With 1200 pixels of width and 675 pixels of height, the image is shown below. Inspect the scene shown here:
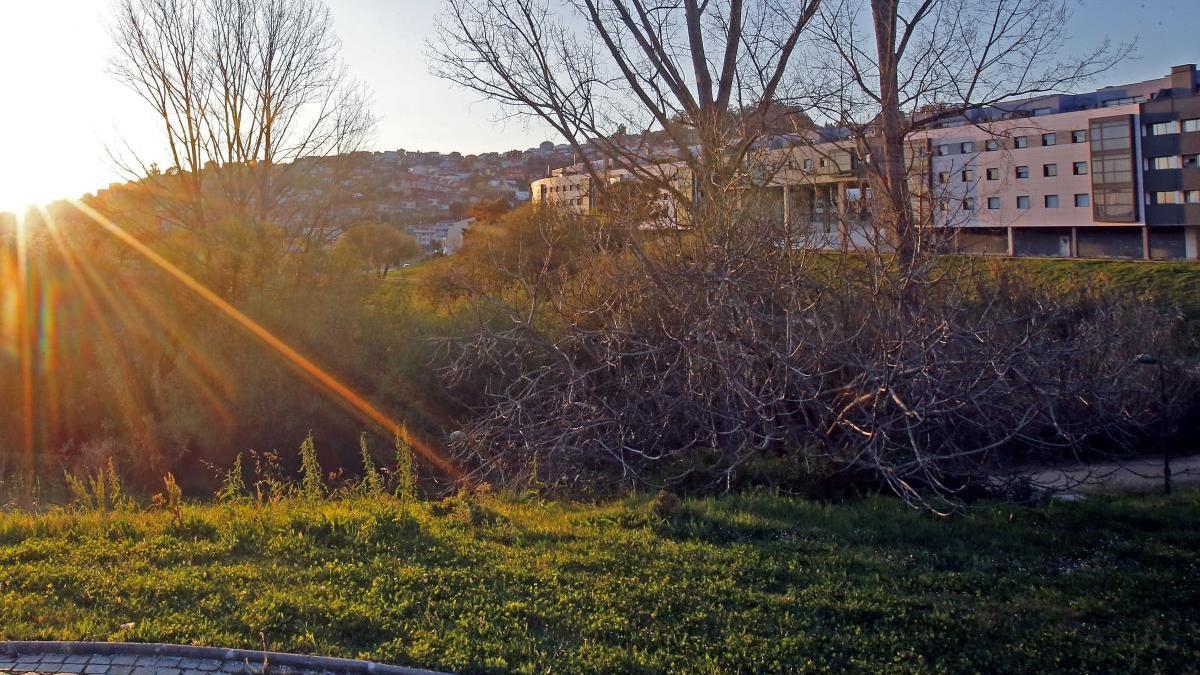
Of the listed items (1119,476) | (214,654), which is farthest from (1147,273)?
(214,654)

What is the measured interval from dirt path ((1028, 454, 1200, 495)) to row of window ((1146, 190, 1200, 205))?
116 feet

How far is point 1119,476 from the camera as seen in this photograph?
35.3ft

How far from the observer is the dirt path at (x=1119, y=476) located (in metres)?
8.88

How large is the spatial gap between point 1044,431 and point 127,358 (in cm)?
1657

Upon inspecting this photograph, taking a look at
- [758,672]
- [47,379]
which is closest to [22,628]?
[758,672]

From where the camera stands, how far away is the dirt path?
8.88 m

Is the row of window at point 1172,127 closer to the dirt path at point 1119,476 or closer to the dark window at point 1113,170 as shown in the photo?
the dark window at point 1113,170

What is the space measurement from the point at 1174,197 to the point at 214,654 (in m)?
48.2

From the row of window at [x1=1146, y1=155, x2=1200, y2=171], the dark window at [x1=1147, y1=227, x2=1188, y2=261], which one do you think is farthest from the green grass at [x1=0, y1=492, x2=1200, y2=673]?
the row of window at [x1=1146, y1=155, x2=1200, y2=171]

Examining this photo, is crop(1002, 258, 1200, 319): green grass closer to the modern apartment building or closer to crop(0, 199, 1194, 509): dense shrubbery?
the modern apartment building

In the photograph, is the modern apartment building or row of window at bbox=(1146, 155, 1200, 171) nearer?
row of window at bbox=(1146, 155, 1200, 171)

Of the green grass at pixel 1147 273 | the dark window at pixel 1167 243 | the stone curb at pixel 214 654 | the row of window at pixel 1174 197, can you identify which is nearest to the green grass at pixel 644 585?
the stone curb at pixel 214 654

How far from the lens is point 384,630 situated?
15.4 ft

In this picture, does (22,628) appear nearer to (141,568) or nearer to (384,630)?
(141,568)
